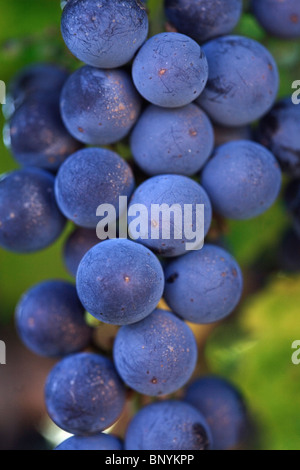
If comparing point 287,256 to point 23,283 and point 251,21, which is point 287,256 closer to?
point 251,21

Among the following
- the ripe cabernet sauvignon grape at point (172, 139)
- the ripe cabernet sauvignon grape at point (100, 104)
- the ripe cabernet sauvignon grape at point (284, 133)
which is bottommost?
the ripe cabernet sauvignon grape at point (284, 133)

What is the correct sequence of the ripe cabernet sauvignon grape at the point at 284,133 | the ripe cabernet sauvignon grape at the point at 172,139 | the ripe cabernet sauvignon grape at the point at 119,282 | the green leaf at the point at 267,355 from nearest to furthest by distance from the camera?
1. the ripe cabernet sauvignon grape at the point at 119,282
2. the ripe cabernet sauvignon grape at the point at 172,139
3. the ripe cabernet sauvignon grape at the point at 284,133
4. the green leaf at the point at 267,355

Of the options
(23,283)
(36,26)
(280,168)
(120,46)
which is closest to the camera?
(120,46)

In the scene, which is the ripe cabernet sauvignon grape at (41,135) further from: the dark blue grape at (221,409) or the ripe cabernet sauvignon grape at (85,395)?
the dark blue grape at (221,409)

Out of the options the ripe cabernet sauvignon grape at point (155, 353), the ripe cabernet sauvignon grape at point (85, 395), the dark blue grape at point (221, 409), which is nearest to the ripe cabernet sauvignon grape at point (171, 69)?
the ripe cabernet sauvignon grape at point (155, 353)

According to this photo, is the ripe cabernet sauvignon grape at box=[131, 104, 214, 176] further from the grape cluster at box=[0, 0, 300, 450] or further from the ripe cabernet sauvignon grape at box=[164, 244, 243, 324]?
the ripe cabernet sauvignon grape at box=[164, 244, 243, 324]

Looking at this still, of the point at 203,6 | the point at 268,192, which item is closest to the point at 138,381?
the point at 268,192

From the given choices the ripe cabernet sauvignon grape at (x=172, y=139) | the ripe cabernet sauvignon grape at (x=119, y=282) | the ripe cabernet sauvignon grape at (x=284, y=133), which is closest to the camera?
the ripe cabernet sauvignon grape at (x=119, y=282)

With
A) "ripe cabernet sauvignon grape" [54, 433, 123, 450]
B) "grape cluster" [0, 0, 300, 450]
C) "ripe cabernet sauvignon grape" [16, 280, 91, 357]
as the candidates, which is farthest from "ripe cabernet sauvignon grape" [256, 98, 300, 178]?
"ripe cabernet sauvignon grape" [54, 433, 123, 450]
